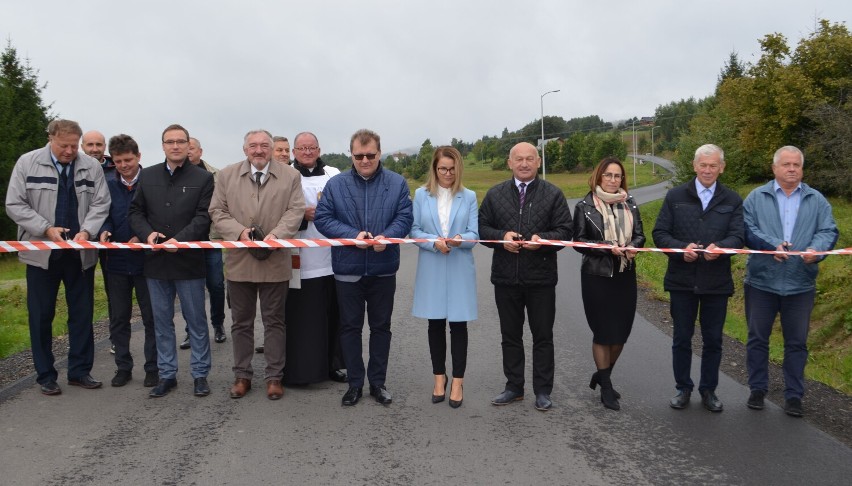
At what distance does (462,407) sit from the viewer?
5.75 m

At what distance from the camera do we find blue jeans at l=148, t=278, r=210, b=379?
630 centimetres

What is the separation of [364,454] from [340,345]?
2180 millimetres

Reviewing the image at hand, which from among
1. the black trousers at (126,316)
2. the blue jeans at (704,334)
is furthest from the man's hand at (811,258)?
the black trousers at (126,316)

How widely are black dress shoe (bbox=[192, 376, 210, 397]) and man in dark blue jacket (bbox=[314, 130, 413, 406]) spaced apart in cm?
126

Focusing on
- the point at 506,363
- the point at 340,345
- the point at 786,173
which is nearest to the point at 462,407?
the point at 506,363

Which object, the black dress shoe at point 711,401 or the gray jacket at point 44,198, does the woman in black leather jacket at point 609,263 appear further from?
the gray jacket at point 44,198

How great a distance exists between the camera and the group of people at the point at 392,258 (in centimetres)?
577

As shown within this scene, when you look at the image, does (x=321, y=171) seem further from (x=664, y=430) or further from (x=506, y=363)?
(x=664, y=430)

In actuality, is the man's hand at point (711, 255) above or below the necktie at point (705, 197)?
below

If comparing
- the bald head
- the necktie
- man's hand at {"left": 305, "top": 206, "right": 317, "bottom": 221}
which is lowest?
man's hand at {"left": 305, "top": 206, "right": 317, "bottom": 221}

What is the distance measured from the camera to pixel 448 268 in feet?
19.8

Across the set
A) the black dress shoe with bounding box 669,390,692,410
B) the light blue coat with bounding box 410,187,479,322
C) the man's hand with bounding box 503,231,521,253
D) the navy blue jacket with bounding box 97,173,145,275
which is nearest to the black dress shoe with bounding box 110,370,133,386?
the navy blue jacket with bounding box 97,173,145,275

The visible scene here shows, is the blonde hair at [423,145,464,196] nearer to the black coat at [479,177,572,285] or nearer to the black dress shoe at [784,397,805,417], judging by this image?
the black coat at [479,177,572,285]

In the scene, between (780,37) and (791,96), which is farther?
(780,37)
